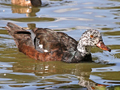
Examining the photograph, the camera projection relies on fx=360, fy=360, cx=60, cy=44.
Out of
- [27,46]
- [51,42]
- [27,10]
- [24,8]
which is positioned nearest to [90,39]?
[51,42]

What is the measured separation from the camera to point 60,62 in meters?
8.84

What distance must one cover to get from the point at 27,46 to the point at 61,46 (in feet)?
3.30

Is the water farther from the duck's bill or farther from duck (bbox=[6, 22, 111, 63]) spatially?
the duck's bill

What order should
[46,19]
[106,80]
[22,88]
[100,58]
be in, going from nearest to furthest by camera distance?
[22,88] → [106,80] → [100,58] → [46,19]

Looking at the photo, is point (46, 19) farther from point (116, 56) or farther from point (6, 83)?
point (6, 83)

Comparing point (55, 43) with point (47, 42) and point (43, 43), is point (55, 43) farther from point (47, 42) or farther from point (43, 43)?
point (43, 43)

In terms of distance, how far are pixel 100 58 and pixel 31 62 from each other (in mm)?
1808

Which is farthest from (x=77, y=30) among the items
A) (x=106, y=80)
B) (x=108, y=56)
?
(x=106, y=80)

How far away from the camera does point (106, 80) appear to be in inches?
293

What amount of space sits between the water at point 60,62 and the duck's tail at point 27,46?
14 cm

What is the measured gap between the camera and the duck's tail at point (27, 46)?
8.88 meters

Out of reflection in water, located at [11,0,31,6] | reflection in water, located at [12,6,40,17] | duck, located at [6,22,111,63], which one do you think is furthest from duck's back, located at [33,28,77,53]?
reflection in water, located at [11,0,31,6]

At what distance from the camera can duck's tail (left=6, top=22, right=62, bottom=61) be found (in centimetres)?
888

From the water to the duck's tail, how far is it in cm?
14
